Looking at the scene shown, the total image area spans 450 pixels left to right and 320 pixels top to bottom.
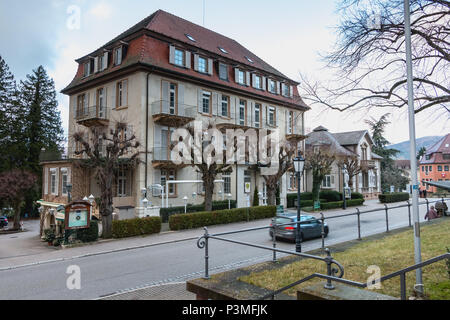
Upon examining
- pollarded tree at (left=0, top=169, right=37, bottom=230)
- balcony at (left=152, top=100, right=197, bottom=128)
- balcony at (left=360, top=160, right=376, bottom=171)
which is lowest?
pollarded tree at (left=0, top=169, right=37, bottom=230)

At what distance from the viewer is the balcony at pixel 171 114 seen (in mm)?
23141

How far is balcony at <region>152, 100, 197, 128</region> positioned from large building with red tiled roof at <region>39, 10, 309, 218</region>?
0.07 metres

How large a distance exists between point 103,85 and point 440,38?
23.7 meters

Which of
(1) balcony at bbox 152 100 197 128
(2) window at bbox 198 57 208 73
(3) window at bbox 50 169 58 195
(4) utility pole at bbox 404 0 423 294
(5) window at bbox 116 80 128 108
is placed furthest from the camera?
(2) window at bbox 198 57 208 73

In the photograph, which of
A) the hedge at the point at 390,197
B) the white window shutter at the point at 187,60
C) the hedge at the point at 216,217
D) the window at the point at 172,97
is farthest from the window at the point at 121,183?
the hedge at the point at 390,197

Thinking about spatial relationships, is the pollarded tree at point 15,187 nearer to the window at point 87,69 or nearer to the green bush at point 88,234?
the window at point 87,69

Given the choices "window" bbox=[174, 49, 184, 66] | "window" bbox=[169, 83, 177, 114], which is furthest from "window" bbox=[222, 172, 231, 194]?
"window" bbox=[174, 49, 184, 66]

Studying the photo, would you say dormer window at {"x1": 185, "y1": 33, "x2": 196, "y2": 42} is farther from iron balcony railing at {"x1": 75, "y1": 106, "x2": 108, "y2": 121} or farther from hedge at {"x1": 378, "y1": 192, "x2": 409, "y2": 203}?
hedge at {"x1": 378, "y1": 192, "x2": 409, "y2": 203}

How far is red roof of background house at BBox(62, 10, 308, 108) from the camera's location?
23.3 metres

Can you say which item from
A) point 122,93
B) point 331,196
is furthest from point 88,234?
point 331,196
